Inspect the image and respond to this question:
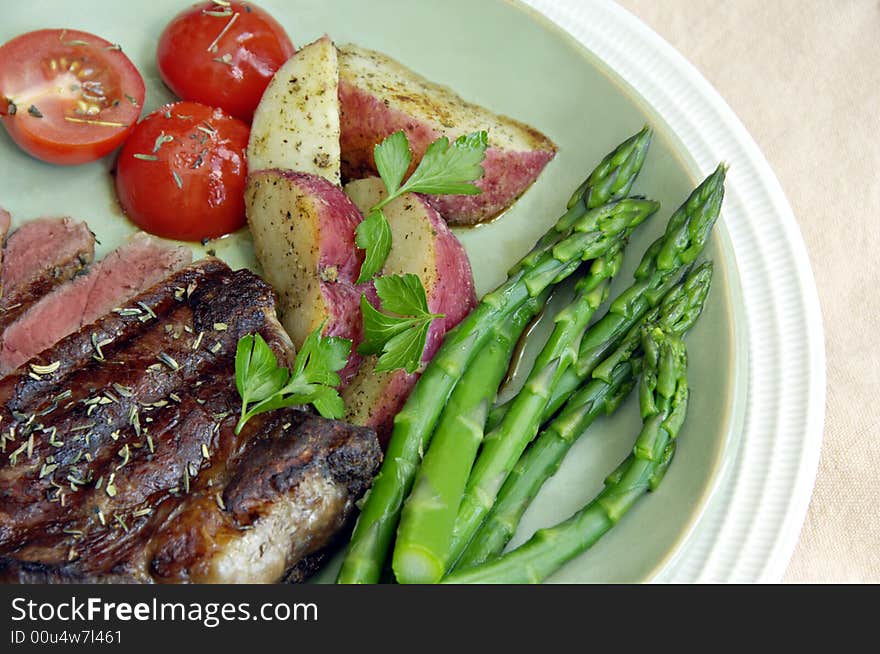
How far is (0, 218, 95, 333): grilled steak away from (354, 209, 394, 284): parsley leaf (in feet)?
3.45

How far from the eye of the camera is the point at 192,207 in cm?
348

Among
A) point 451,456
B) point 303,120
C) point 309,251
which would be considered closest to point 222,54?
point 303,120

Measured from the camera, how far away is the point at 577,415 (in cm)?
296

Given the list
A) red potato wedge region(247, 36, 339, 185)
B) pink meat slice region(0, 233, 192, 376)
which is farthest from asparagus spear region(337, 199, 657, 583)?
pink meat slice region(0, 233, 192, 376)

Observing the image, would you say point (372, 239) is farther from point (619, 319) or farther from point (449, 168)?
point (619, 319)

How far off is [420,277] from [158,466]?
42.8 inches

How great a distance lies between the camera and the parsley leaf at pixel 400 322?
9.39 ft

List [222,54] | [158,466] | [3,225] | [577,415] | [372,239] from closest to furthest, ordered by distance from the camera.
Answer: [158,466] → [577,415] → [372,239] → [3,225] → [222,54]

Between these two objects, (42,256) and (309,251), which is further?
(42,256)

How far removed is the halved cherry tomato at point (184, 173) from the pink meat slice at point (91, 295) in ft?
0.52

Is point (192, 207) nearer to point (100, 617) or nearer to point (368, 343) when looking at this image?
point (368, 343)

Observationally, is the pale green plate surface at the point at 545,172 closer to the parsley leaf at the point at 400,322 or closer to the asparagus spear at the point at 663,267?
the asparagus spear at the point at 663,267

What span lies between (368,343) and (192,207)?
1.02 metres

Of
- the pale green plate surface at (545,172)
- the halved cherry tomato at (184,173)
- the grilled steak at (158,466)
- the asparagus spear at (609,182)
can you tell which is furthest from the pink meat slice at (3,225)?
the asparagus spear at (609,182)
